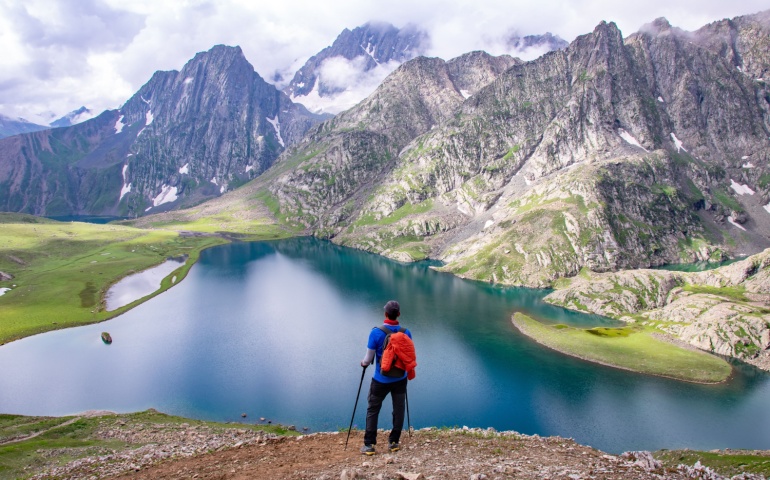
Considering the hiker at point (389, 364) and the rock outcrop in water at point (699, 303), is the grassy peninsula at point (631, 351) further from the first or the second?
the hiker at point (389, 364)

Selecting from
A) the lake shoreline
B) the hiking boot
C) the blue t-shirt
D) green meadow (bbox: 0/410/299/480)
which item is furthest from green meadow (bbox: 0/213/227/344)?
the blue t-shirt

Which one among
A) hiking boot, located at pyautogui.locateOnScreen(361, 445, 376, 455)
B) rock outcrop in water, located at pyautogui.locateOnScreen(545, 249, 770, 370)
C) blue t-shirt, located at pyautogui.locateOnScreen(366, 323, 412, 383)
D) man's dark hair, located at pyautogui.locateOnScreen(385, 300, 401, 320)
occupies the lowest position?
rock outcrop in water, located at pyautogui.locateOnScreen(545, 249, 770, 370)

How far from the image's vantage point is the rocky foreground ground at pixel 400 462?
1764 centimetres

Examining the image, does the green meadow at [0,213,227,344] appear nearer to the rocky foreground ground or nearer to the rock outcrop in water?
the rocky foreground ground

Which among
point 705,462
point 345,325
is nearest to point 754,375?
point 705,462

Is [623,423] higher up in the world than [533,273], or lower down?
lower down

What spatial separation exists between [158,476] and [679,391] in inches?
3208

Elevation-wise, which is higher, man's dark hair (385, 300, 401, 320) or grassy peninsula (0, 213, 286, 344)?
man's dark hair (385, 300, 401, 320)

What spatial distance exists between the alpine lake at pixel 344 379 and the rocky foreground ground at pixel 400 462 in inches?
1206

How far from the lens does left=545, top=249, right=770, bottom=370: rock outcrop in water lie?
299 feet

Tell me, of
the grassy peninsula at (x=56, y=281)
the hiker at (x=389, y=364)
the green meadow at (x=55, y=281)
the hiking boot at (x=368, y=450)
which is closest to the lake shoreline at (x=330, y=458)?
the hiking boot at (x=368, y=450)

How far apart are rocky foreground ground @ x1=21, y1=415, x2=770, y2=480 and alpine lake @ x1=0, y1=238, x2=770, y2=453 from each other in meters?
30.6

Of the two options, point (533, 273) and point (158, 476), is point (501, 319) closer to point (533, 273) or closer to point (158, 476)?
point (533, 273)

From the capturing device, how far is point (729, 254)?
625 ft
